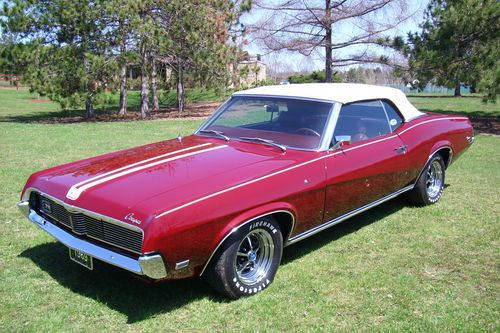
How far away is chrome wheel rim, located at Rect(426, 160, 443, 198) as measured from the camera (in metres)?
5.88

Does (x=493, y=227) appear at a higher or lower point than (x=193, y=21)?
lower

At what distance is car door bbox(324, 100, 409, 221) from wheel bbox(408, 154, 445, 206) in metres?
0.53

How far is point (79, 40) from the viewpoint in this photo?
17.2m

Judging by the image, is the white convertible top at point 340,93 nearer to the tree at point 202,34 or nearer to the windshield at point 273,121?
the windshield at point 273,121

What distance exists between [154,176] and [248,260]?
0.97 metres

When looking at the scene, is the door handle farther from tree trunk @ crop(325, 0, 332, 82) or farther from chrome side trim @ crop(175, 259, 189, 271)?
tree trunk @ crop(325, 0, 332, 82)

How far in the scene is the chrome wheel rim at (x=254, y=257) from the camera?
11.8 feet

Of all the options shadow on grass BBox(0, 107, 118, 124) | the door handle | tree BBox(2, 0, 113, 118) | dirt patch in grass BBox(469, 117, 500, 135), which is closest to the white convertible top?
the door handle

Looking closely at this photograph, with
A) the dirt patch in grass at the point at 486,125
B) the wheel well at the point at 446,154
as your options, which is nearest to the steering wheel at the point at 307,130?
the wheel well at the point at 446,154

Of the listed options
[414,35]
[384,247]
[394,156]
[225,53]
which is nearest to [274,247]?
[384,247]

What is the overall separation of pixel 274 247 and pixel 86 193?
1.48 m

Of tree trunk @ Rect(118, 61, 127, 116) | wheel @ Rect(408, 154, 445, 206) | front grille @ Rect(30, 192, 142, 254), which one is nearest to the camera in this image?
front grille @ Rect(30, 192, 142, 254)

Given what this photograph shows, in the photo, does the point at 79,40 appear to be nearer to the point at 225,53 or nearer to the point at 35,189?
the point at 225,53

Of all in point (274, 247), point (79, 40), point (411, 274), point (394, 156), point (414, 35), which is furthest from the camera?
point (79, 40)
